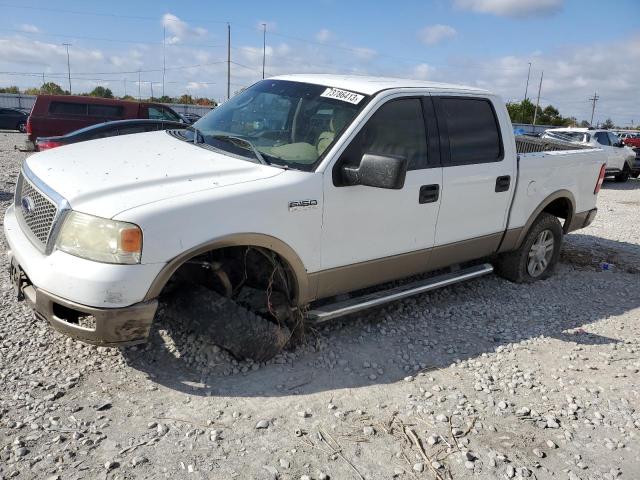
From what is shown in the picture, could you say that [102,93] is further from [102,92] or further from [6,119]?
[6,119]

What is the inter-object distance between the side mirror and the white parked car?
14470 mm

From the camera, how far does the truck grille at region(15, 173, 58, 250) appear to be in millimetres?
3184

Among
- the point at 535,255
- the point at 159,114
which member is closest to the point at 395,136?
the point at 535,255

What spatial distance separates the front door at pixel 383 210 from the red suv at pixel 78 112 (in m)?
13.3

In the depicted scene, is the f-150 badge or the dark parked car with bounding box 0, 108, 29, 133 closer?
the f-150 badge

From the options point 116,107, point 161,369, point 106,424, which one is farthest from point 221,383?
point 116,107

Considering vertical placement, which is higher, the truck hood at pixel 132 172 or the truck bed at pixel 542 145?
the truck bed at pixel 542 145

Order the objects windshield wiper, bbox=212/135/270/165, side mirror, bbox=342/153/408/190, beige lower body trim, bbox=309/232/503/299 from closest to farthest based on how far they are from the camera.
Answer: side mirror, bbox=342/153/408/190, windshield wiper, bbox=212/135/270/165, beige lower body trim, bbox=309/232/503/299

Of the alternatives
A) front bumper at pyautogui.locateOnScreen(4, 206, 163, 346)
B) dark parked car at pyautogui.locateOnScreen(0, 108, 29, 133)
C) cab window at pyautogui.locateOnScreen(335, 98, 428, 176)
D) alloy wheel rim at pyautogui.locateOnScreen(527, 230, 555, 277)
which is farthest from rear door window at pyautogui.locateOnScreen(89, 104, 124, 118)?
front bumper at pyautogui.locateOnScreen(4, 206, 163, 346)

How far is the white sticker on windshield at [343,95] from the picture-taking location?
399 centimetres

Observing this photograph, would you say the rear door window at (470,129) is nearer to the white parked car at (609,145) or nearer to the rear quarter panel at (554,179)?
the rear quarter panel at (554,179)

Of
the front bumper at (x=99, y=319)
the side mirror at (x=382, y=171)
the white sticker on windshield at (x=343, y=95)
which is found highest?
the white sticker on windshield at (x=343, y=95)

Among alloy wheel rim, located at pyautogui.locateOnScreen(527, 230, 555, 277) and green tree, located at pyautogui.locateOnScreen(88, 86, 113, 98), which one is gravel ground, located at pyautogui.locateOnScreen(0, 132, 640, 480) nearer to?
alloy wheel rim, located at pyautogui.locateOnScreen(527, 230, 555, 277)

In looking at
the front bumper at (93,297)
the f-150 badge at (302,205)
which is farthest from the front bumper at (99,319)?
the f-150 badge at (302,205)
